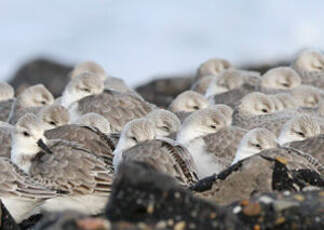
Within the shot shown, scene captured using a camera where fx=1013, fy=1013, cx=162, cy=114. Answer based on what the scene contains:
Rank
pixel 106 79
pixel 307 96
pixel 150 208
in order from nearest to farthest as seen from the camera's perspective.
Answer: pixel 150 208 → pixel 307 96 → pixel 106 79

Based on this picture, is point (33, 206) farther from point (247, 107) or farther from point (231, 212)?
A: point (247, 107)

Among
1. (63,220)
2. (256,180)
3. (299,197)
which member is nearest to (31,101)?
(256,180)

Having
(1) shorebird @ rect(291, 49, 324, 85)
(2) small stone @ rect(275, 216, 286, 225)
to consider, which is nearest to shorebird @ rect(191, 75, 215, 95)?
(1) shorebird @ rect(291, 49, 324, 85)

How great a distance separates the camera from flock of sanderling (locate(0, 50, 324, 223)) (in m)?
11.0

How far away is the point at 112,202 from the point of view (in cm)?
740

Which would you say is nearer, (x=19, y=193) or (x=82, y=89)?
(x=19, y=193)

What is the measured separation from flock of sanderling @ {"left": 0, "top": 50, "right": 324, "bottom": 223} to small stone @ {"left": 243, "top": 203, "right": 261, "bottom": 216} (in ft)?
6.09

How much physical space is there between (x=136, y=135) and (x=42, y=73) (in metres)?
17.6

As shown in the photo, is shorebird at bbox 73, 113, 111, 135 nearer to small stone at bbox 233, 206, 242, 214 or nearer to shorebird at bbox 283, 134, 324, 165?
shorebird at bbox 283, 134, 324, 165

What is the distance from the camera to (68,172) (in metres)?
11.1

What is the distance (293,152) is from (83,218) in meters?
4.75

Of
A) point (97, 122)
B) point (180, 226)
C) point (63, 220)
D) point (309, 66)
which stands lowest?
point (309, 66)

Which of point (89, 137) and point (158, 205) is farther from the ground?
point (158, 205)

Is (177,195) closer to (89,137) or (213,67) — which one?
(89,137)
